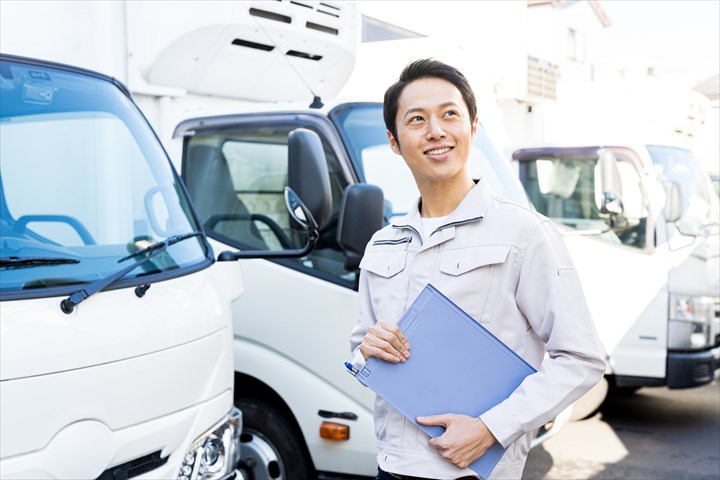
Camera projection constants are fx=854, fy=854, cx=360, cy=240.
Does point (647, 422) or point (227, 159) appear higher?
point (227, 159)

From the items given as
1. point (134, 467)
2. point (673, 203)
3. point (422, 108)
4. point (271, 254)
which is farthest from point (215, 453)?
point (673, 203)

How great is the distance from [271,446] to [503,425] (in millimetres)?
2402

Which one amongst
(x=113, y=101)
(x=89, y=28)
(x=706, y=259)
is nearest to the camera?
(x=113, y=101)

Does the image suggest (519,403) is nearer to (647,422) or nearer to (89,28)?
(89,28)

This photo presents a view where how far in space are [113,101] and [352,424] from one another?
1731mm

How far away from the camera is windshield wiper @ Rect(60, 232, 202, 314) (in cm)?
257

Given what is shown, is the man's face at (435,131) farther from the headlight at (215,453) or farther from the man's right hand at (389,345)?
the headlight at (215,453)

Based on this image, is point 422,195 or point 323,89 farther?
point 323,89

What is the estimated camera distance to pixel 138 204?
126 inches

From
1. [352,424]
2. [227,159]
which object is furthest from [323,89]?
[352,424]

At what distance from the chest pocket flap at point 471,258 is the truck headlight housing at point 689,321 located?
16.1 ft

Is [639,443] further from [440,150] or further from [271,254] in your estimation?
[440,150]

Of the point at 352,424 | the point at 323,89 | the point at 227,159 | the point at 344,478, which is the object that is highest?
the point at 323,89

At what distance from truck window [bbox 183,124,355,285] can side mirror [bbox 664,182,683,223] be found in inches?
139
